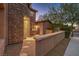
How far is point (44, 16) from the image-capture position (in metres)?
2.94

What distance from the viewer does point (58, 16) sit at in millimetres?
2994

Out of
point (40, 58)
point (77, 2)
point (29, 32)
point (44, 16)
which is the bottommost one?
point (40, 58)

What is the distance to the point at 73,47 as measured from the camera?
2.96 meters

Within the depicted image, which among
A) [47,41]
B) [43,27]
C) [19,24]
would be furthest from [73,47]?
[19,24]

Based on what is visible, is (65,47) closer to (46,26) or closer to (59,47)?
(59,47)

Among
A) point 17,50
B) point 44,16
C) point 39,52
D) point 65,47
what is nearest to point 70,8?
point 44,16

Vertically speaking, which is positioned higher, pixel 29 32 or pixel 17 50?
pixel 29 32

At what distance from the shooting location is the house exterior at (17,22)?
2.92 meters

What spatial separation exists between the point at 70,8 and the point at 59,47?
0.65 m

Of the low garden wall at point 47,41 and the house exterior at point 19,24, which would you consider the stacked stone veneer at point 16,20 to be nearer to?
the house exterior at point 19,24

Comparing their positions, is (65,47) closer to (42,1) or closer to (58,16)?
(58,16)

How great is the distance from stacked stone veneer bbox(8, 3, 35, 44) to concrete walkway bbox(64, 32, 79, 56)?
77 cm

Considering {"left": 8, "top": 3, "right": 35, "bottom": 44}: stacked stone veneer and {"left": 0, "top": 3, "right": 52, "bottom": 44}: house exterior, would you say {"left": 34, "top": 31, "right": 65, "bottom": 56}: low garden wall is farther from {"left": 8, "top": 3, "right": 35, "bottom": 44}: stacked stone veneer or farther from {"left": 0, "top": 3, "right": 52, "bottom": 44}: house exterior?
{"left": 8, "top": 3, "right": 35, "bottom": 44}: stacked stone veneer

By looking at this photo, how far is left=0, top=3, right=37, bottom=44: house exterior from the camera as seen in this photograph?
2924mm
